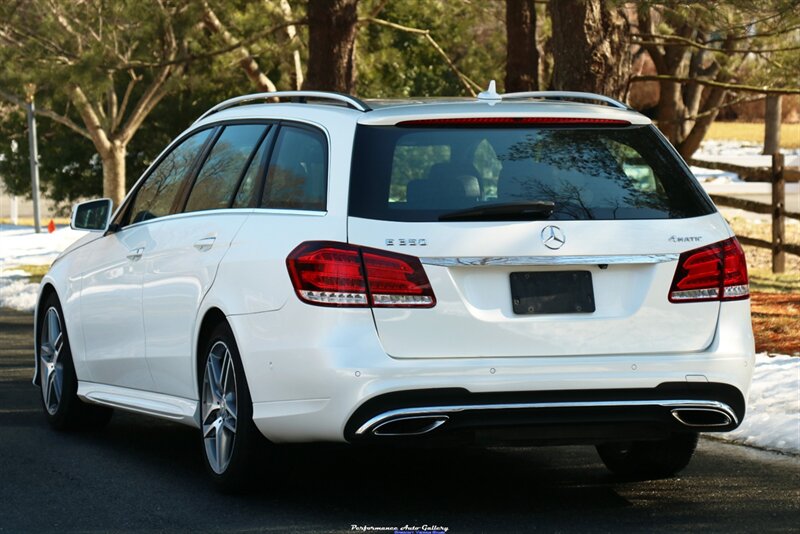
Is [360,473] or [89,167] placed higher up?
[360,473]

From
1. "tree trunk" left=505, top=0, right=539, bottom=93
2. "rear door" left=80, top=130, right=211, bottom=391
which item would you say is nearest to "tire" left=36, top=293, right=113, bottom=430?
"rear door" left=80, top=130, right=211, bottom=391

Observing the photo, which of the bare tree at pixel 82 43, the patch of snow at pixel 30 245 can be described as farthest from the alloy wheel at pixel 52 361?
the patch of snow at pixel 30 245

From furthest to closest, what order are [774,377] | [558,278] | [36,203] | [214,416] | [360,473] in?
[36,203]
[774,377]
[360,473]
[214,416]
[558,278]

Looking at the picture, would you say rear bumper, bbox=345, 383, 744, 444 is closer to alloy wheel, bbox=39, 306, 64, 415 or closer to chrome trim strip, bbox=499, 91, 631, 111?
chrome trim strip, bbox=499, 91, 631, 111

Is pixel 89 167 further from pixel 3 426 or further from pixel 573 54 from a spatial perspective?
pixel 3 426

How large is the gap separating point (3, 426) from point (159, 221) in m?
2.02

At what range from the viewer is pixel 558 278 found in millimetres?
6238

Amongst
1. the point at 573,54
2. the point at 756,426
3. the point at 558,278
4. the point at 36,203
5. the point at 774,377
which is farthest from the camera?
the point at 36,203

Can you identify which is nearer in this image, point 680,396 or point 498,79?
point 680,396

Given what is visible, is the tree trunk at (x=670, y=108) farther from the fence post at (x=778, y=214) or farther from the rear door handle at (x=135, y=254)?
the rear door handle at (x=135, y=254)

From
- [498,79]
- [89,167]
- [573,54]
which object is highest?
[573,54]

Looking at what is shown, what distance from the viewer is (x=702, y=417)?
253 inches

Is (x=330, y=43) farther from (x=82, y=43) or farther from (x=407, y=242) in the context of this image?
(x=407, y=242)

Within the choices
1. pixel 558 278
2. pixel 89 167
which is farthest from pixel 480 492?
pixel 89 167
